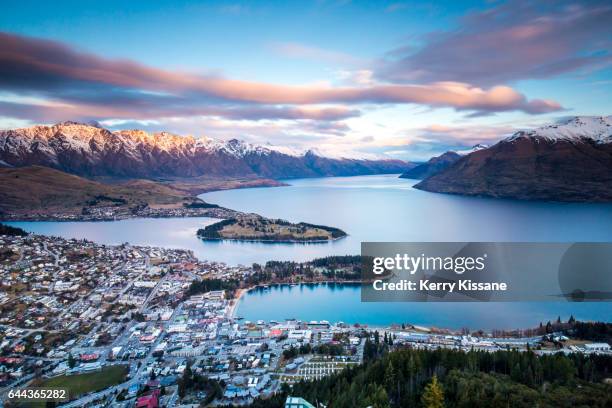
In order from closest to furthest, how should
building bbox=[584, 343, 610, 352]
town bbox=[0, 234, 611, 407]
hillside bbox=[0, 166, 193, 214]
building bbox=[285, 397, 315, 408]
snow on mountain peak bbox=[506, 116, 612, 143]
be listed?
building bbox=[285, 397, 315, 408]
town bbox=[0, 234, 611, 407]
building bbox=[584, 343, 610, 352]
hillside bbox=[0, 166, 193, 214]
snow on mountain peak bbox=[506, 116, 612, 143]

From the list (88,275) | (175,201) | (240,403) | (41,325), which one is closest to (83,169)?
(175,201)

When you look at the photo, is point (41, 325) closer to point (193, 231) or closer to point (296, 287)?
point (296, 287)

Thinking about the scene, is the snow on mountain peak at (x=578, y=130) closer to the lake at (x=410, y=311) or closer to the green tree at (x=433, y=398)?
the lake at (x=410, y=311)

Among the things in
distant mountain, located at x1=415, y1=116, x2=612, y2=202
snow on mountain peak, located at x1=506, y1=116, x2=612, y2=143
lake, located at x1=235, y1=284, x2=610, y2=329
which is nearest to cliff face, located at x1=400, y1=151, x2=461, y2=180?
distant mountain, located at x1=415, y1=116, x2=612, y2=202

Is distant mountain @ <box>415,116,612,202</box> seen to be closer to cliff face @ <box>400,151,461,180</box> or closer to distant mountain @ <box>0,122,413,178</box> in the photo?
cliff face @ <box>400,151,461,180</box>

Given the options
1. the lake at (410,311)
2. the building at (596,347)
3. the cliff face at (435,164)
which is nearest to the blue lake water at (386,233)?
the lake at (410,311)
